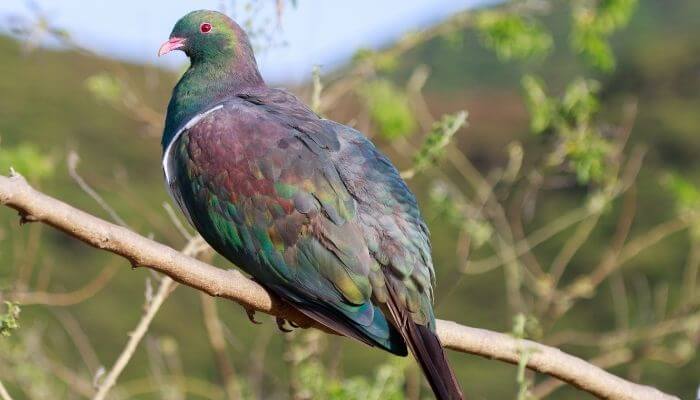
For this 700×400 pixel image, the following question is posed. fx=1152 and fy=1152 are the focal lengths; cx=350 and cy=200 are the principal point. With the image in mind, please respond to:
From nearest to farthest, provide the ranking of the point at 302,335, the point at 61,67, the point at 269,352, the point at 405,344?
the point at 405,344
the point at 302,335
the point at 269,352
the point at 61,67

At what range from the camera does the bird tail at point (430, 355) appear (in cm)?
370

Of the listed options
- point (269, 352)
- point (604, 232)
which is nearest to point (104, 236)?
point (269, 352)

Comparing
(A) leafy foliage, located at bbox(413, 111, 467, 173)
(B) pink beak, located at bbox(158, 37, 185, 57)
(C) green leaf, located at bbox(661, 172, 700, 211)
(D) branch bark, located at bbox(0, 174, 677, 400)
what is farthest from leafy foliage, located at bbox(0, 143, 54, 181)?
(C) green leaf, located at bbox(661, 172, 700, 211)

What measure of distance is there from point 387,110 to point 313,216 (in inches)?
95.2

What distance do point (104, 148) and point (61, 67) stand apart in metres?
11.8

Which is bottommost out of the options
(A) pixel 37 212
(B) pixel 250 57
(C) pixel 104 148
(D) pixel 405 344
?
(A) pixel 37 212

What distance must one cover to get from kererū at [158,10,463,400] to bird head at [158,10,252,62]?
63 cm

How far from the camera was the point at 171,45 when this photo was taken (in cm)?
517

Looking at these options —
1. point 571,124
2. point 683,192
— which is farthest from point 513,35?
point 683,192

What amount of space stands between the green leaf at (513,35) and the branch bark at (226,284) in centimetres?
322

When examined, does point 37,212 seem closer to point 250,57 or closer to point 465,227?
point 250,57

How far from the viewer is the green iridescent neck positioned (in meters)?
4.80

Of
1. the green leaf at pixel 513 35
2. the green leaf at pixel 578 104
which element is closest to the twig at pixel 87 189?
the green leaf at pixel 578 104

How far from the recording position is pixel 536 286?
23.2 feet
